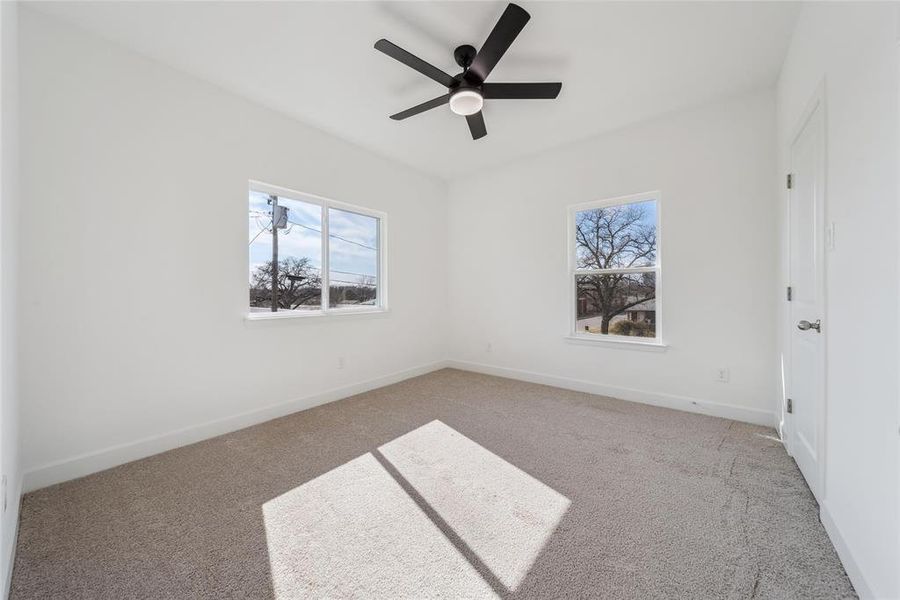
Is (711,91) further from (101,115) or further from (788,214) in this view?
(101,115)

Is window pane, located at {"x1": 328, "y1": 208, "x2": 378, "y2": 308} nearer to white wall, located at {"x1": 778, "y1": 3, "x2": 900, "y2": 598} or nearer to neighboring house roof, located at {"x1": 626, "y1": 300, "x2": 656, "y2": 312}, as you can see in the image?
neighboring house roof, located at {"x1": 626, "y1": 300, "x2": 656, "y2": 312}

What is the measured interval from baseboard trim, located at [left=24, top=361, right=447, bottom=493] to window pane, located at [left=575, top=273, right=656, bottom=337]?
2.64 metres

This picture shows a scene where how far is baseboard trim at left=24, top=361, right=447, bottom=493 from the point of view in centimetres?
204

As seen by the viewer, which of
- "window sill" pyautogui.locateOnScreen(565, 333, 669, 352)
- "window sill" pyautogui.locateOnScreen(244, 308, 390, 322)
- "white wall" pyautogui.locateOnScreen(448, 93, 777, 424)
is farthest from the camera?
"window sill" pyautogui.locateOnScreen(565, 333, 669, 352)

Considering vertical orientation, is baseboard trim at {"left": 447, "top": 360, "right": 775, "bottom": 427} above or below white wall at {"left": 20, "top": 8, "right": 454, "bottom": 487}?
below

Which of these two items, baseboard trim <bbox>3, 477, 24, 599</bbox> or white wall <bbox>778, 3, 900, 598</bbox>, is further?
baseboard trim <bbox>3, 477, 24, 599</bbox>

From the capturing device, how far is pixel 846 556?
1401 mm

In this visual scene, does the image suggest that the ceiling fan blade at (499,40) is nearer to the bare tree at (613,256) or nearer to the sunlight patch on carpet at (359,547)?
the bare tree at (613,256)

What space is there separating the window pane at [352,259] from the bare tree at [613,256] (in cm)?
236

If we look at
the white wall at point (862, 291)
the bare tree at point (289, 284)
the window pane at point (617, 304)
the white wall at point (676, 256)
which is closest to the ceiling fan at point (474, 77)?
the white wall at point (862, 291)

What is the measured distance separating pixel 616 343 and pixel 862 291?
2318mm

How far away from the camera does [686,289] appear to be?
323 centimetres

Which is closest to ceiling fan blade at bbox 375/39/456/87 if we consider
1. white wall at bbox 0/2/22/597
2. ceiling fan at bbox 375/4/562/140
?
ceiling fan at bbox 375/4/562/140

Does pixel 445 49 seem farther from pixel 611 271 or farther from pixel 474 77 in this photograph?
pixel 611 271
